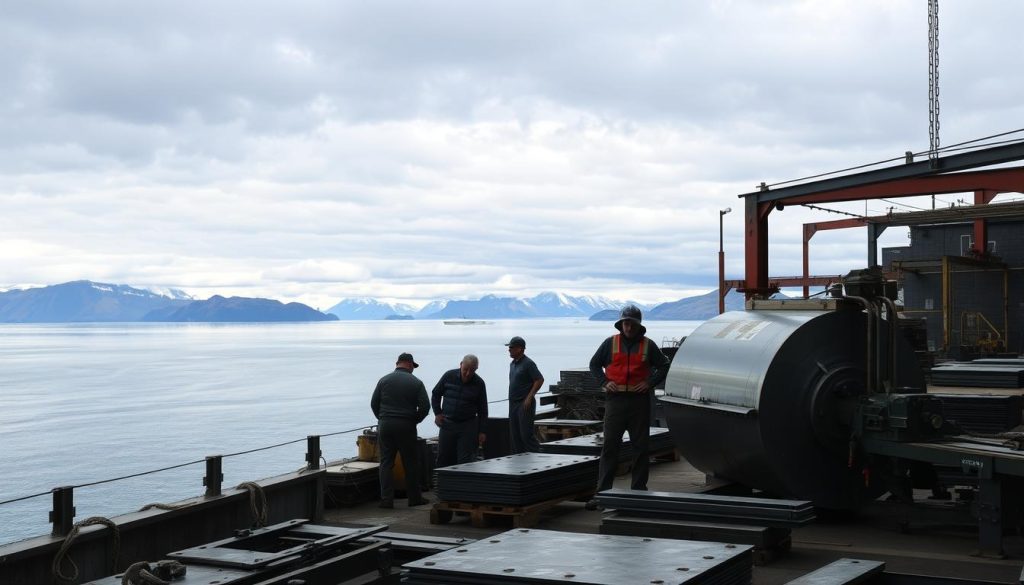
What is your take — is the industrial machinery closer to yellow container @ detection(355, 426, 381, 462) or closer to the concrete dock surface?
the concrete dock surface

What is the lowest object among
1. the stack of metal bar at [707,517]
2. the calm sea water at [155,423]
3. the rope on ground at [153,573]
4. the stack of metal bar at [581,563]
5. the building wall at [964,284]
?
the calm sea water at [155,423]

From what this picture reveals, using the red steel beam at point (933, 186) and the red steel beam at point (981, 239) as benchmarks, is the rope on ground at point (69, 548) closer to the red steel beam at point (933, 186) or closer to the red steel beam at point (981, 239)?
the red steel beam at point (933, 186)

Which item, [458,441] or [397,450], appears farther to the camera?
[458,441]

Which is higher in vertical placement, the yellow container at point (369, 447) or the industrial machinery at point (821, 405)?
the industrial machinery at point (821, 405)

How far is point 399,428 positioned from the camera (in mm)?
10859

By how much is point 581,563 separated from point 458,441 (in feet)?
23.7

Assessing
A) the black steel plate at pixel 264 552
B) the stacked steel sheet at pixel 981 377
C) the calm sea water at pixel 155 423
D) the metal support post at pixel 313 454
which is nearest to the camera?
the black steel plate at pixel 264 552

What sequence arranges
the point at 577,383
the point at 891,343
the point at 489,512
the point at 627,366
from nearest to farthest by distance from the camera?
the point at 891,343, the point at 489,512, the point at 627,366, the point at 577,383

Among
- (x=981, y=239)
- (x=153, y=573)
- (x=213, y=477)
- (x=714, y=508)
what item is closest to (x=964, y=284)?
(x=981, y=239)

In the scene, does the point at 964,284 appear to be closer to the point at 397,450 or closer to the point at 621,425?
the point at 621,425

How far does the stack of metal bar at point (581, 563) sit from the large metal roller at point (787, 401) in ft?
12.5

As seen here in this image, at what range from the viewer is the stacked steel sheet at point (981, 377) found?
1504cm

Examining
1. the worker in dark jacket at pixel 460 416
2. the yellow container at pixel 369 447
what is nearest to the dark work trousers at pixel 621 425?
the worker in dark jacket at pixel 460 416

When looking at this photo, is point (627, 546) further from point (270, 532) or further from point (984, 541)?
point (984, 541)
